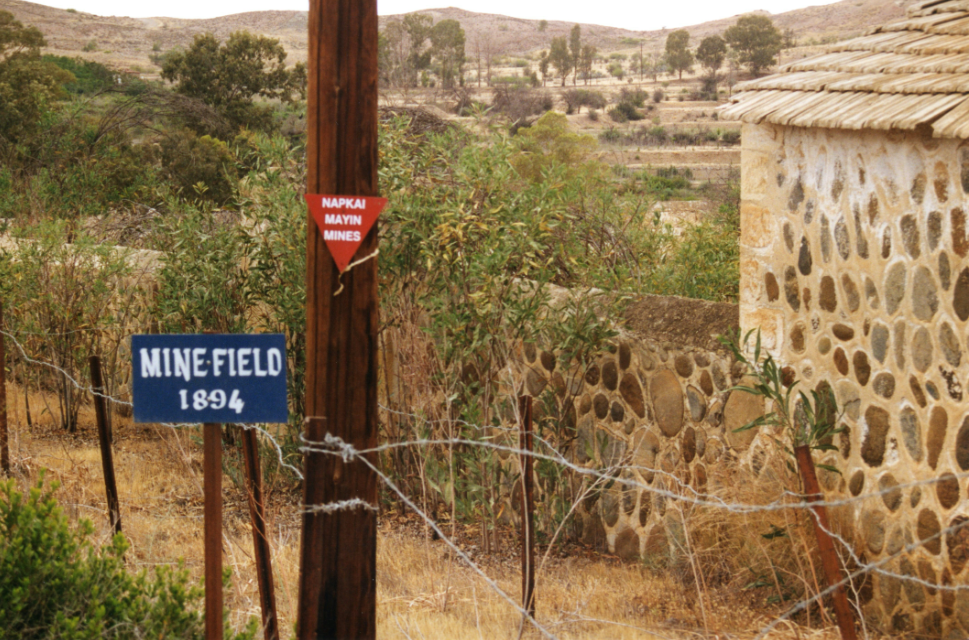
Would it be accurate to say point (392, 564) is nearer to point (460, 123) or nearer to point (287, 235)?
point (287, 235)

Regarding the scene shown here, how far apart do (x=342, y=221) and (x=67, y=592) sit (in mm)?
1690

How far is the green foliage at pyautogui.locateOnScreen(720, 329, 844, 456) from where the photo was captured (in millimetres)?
4977

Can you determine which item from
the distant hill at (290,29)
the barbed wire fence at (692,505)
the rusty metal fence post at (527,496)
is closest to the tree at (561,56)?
the distant hill at (290,29)

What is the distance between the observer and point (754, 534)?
5141 millimetres

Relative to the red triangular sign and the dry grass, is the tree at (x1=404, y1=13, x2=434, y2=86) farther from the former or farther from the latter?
the red triangular sign

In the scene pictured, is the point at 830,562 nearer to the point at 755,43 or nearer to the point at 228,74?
the point at 228,74

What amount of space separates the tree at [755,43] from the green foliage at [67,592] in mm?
44284

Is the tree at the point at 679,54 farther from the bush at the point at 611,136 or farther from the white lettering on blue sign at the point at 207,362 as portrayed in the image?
the white lettering on blue sign at the point at 207,362

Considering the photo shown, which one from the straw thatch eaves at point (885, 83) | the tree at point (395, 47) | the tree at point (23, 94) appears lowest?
the straw thatch eaves at point (885, 83)

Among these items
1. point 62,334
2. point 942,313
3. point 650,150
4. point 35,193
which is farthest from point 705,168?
point 942,313

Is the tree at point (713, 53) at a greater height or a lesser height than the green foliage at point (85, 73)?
greater

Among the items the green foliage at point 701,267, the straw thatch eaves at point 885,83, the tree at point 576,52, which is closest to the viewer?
the straw thatch eaves at point 885,83

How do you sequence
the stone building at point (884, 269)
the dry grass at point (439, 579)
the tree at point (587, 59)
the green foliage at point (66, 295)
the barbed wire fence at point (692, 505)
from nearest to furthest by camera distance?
1. the barbed wire fence at point (692, 505)
2. the stone building at point (884, 269)
3. the dry grass at point (439, 579)
4. the green foliage at point (66, 295)
5. the tree at point (587, 59)

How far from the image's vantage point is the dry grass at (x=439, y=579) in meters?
4.76
